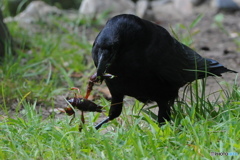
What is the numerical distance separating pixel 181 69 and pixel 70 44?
297 centimetres

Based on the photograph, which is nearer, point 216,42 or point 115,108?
point 115,108

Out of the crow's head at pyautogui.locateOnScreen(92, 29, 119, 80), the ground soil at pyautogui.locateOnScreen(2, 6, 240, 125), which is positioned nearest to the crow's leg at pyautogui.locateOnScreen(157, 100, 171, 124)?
the crow's head at pyautogui.locateOnScreen(92, 29, 119, 80)

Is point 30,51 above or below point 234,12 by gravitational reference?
below

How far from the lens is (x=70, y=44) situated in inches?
254

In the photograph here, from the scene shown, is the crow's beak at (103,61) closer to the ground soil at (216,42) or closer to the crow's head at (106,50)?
the crow's head at (106,50)

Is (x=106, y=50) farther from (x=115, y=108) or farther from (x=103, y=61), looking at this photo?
(x=115, y=108)

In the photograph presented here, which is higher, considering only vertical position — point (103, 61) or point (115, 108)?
point (103, 61)

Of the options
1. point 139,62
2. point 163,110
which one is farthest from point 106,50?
point 163,110

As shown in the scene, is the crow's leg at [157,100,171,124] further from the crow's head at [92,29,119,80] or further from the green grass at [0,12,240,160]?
the crow's head at [92,29,119,80]

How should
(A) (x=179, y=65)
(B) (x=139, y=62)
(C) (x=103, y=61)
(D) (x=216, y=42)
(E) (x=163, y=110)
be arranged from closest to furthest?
(C) (x=103, y=61) → (B) (x=139, y=62) → (E) (x=163, y=110) → (A) (x=179, y=65) → (D) (x=216, y=42)

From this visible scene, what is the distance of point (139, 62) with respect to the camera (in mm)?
3346

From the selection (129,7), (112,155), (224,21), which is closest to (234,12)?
(224,21)

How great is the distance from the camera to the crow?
326 centimetres

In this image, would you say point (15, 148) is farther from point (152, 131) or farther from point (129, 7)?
point (129, 7)
